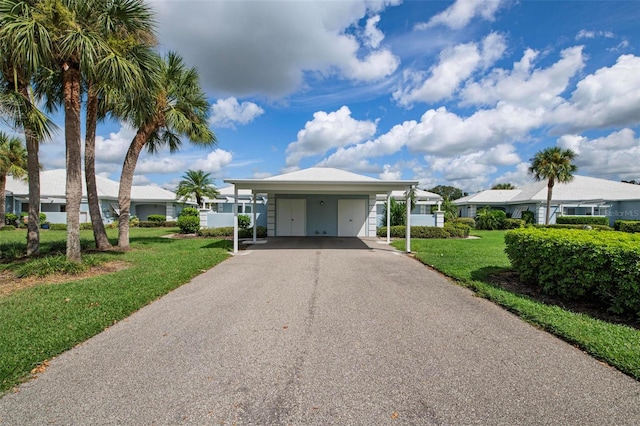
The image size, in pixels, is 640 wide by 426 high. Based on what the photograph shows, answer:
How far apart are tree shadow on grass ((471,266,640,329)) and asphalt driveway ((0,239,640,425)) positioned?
3.92ft

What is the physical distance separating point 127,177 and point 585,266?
44.1 feet

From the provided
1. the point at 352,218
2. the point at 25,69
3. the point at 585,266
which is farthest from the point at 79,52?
the point at 352,218

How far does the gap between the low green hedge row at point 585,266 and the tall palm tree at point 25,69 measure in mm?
10809

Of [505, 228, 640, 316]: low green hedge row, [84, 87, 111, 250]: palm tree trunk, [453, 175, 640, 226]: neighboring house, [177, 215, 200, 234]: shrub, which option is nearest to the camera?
[505, 228, 640, 316]: low green hedge row

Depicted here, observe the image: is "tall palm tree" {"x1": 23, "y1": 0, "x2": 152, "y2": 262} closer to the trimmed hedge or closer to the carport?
the carport

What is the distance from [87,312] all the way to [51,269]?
3.61 m

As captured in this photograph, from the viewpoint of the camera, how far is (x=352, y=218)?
1831 cm

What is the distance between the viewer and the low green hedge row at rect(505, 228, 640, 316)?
4.48 meters

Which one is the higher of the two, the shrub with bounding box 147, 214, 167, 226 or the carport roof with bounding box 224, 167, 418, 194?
the carport roof with bounding box 224, 167, 418, 194

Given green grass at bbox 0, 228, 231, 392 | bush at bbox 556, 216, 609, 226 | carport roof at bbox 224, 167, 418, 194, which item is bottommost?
green grass at bbox 0, 228, 231, 392

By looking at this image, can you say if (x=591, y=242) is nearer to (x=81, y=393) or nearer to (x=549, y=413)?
(x=549, y=413)

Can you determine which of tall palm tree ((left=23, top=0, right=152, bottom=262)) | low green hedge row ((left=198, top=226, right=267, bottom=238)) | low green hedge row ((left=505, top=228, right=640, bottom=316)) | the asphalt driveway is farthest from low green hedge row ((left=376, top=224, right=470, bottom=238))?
tall palm tree ((left=23, top=0, right=152, bottom=262))

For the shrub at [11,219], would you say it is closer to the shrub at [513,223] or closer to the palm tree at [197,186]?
the palm tree at [197,186]

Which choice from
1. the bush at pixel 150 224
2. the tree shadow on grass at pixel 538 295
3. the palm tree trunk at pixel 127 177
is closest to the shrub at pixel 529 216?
the tree shadow on grass at pixel 538 295
